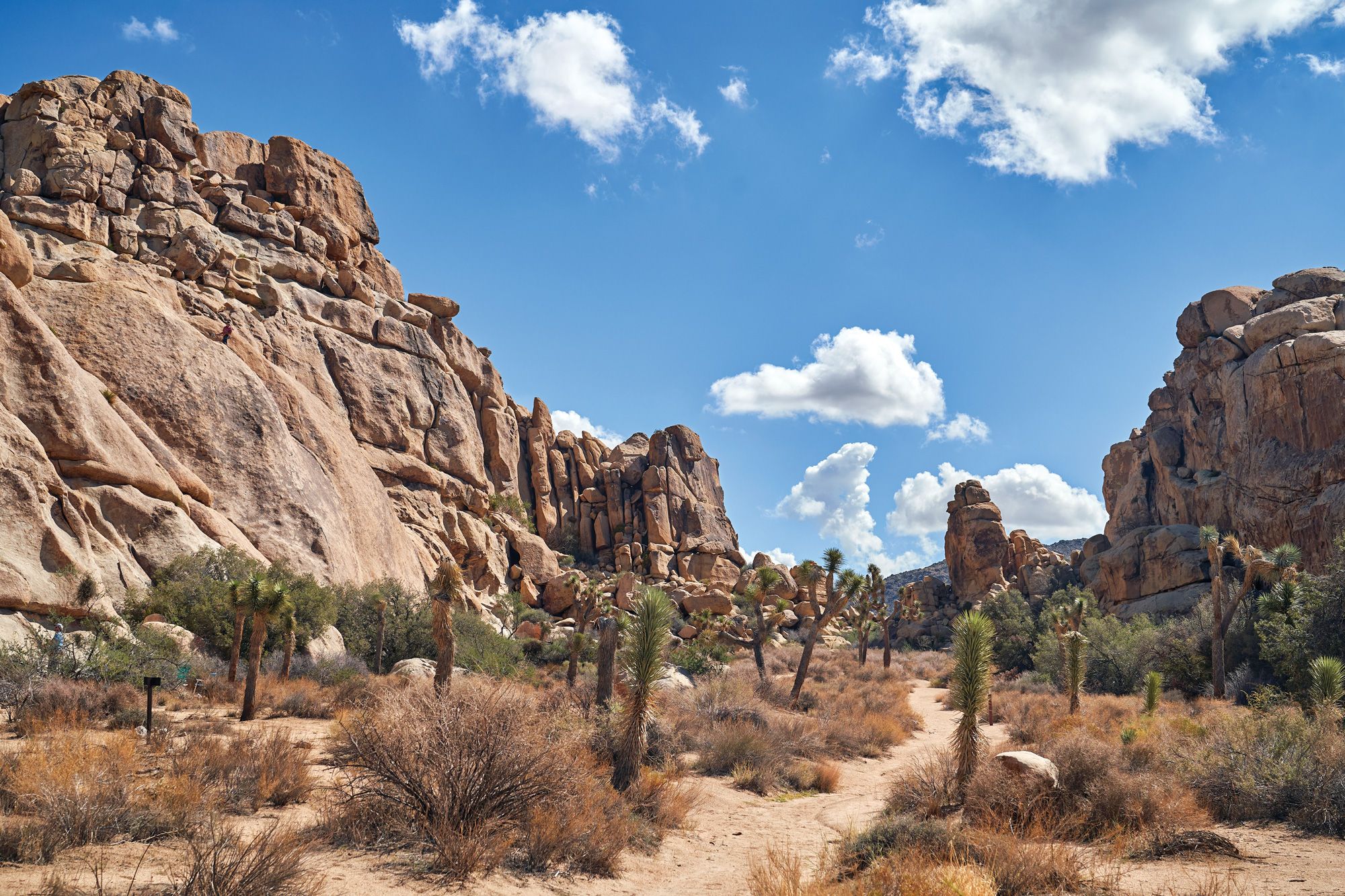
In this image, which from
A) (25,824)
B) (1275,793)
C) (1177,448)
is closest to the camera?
(25,824)

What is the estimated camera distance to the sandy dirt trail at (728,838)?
339 inches

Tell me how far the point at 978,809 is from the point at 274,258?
46.9 metres

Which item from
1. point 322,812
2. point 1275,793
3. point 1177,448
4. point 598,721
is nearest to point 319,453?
point 598,721

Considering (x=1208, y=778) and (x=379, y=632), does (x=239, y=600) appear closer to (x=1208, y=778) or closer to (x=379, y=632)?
(x=379, y=632)

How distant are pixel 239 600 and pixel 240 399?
1649cm

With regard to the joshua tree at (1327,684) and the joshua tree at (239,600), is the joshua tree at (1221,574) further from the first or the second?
the joshua tree at (239,600)

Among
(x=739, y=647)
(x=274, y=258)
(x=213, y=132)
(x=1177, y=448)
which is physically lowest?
(x=739, y=647)

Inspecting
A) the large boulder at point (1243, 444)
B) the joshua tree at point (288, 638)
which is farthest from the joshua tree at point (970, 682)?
the large boulder at point (1243, 444)

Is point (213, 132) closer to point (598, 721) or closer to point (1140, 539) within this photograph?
point (598, 721)

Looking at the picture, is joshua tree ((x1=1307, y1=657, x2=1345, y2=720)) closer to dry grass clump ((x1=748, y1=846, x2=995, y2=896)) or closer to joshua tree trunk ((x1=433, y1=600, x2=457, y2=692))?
dry grass clump ((x1=748, y1=846, x2=995, y2=896))

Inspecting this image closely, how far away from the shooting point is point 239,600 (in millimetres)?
17016

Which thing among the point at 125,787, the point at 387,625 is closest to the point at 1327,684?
the point at 125,787

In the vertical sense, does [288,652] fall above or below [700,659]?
above

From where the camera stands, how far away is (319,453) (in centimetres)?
3469
